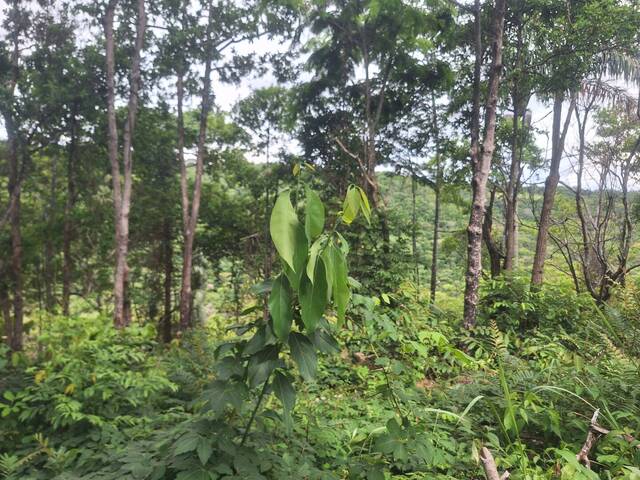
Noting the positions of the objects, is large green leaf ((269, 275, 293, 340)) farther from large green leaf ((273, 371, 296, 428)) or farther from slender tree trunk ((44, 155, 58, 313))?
slender tree trunk ((44, 155, 58, 313))

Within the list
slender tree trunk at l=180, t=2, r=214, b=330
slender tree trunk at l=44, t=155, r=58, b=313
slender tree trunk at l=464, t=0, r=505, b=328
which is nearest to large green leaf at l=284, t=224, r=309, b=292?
slender tree trunk at l=464, t=0, r=505, b=328

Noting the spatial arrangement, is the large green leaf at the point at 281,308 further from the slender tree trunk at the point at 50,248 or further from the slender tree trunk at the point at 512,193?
the slender tree trunk at the point at 50,248

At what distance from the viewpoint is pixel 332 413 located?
248cm

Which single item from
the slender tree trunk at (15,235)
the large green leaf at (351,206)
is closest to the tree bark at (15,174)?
the slender tree trunk at (15,235)

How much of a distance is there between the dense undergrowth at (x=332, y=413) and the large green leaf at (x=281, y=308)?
0.19 meters

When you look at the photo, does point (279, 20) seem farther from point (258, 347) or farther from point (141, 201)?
point (258, 347)

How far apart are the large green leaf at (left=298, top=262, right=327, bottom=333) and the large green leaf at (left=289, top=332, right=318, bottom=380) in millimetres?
152

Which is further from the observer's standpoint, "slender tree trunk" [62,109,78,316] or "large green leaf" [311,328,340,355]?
"slender tree trunk" [62,109,78,316]

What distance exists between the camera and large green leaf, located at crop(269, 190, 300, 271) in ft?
2.86

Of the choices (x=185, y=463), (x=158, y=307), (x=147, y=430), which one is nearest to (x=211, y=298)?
(x=158, y=307)

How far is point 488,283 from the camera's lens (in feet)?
20.0

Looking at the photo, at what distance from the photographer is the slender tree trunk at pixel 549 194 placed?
295 inches

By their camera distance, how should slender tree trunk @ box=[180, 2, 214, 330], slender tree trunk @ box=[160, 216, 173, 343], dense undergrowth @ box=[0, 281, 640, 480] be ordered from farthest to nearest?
slender tree trunk @ box=[160, 216, 173, 343]
slender tree trunk @ box=[180, 2, 214, 330]
dense undergrowth @ box=[0, 281, 640, 480]

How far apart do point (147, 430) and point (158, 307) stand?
33.9ft
